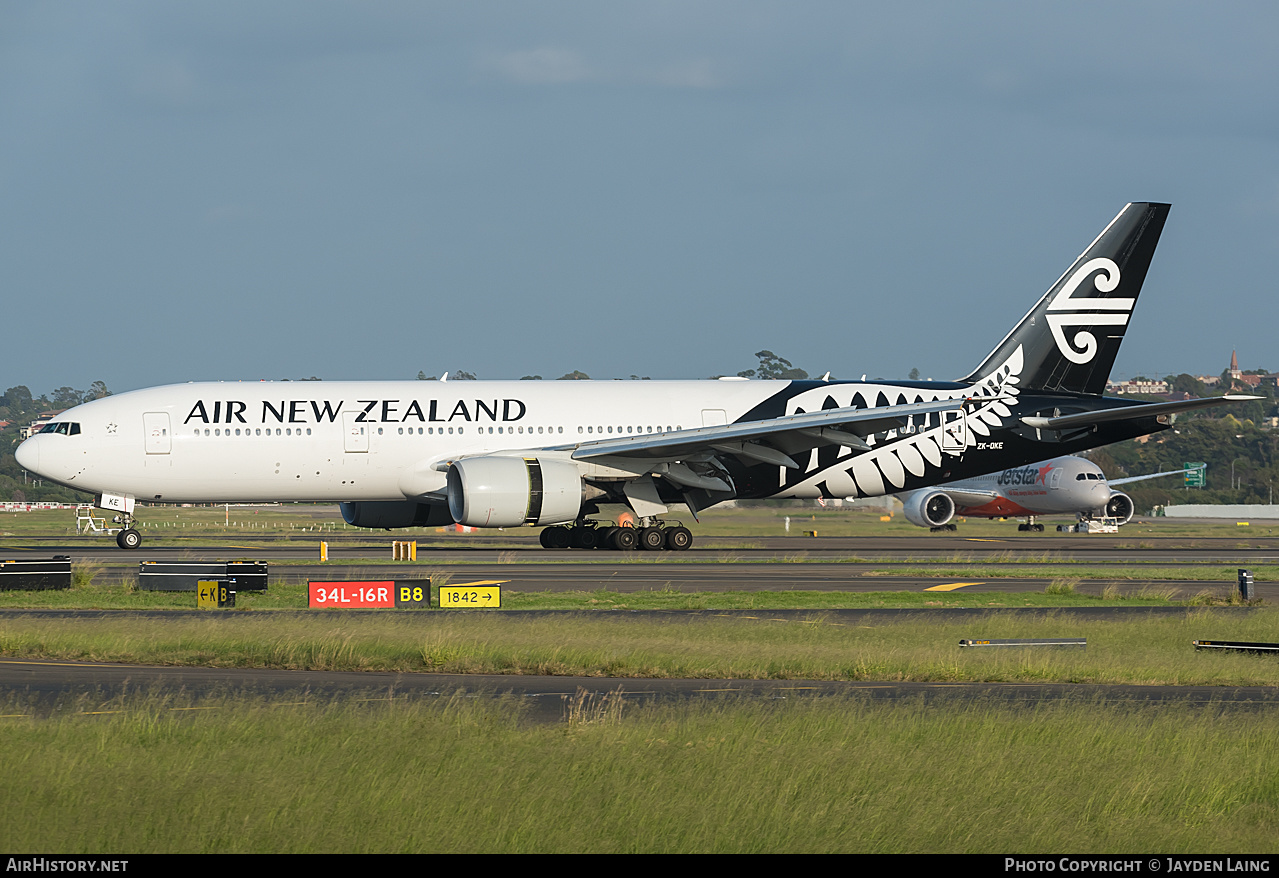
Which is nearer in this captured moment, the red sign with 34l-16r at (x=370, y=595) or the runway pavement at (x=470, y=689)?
the runway pavement at (x=470, y=689)

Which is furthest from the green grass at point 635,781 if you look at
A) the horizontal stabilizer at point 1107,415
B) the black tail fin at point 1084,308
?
the black tail fin at point 1084,308

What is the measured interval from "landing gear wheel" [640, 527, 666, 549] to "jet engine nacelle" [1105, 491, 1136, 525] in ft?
126

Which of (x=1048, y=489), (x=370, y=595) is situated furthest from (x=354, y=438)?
(x=1048, y=489)

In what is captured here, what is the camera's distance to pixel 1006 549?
4572 cm

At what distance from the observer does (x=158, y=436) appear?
39156 millimetres

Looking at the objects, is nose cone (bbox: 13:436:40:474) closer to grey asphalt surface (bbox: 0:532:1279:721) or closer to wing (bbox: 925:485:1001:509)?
grey asphalt surface (bbox: 0:532:1279:721)

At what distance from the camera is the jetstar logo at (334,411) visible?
39.4 m

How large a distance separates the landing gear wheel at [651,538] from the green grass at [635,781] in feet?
88.9

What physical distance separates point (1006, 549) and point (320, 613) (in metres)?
28.6

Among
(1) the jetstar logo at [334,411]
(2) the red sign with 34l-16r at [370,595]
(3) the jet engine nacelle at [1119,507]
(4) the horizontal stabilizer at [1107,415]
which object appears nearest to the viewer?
(2) the red sign with 34l-16r at [370,595]

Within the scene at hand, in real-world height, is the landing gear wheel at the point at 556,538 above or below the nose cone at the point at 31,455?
below

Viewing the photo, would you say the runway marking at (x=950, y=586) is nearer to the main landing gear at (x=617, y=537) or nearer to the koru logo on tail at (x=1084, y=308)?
the main landing gear at (x=617, y=537)

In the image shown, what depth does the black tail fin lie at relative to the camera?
43.4 meters

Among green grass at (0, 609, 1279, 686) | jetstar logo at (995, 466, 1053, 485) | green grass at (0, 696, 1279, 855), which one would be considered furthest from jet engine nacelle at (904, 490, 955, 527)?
green grass at (0, 696, 1279, 855)
